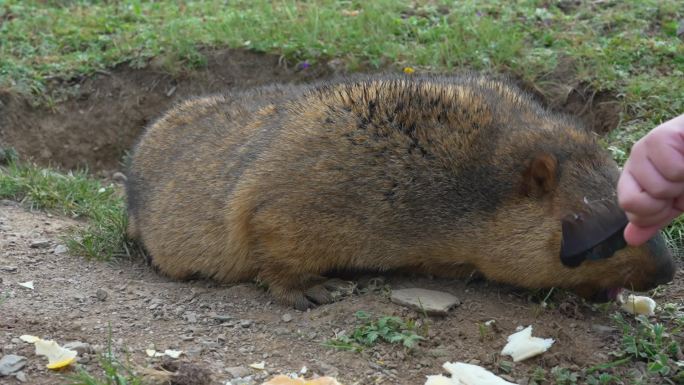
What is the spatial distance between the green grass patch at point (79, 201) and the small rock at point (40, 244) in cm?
13

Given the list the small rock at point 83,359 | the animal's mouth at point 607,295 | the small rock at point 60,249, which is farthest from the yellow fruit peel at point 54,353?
the animal's mouth at point 607,295

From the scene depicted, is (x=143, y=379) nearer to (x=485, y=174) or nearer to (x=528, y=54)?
(x=485, y=174)

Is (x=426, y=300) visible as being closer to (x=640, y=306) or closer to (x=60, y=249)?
Result: (x=640, y=306)

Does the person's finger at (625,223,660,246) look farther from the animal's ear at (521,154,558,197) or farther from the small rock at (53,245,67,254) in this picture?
the small rock at (53,245,67,254)

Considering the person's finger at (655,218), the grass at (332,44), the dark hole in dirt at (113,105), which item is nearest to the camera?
the person's finger at (655,218)

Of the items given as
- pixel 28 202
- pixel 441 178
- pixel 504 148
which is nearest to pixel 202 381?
pixel 441 178

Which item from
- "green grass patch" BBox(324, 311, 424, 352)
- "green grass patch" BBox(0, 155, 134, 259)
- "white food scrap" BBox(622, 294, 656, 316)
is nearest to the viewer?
"green grass patch" BBox(324, 311, 424, 352)

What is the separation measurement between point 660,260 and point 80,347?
2753mm

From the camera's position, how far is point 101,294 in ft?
16.5

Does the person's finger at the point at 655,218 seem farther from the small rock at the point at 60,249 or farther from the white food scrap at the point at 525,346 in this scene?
the small rock at the point at 60,249

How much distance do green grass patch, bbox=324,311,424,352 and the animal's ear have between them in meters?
0.89

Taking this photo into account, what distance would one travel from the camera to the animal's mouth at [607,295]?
441cm

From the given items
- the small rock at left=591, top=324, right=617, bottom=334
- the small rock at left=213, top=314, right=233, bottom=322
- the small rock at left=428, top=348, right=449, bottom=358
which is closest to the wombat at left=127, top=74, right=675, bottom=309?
the small rock at left=591, top=324, right=617, bottom=334

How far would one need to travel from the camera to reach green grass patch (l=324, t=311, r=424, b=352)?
4199 mm
